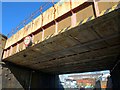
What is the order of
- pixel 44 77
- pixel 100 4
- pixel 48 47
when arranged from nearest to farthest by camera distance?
pixel 100 4, pixel 48 47, pixel 44 77

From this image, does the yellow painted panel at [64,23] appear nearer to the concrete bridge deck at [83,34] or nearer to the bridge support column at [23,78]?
the concrete bridge deck at [83,34]

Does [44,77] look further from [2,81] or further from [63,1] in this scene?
[63,1]

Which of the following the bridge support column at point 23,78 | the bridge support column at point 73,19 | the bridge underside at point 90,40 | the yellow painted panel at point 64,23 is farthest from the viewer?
the bridge support column at point 23,78

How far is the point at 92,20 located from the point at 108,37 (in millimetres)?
3145

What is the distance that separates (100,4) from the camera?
8.17 m

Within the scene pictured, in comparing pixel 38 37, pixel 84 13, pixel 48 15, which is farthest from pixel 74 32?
pixel 38 37

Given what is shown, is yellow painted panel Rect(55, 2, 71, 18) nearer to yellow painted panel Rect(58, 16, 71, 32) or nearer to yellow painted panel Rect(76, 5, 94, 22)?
yellow painted panel Rect(58, 16, 71, 32)

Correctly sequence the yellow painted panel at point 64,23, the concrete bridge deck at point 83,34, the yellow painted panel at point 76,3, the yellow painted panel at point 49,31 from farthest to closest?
1. the yellow painted panel at point 49,31
2. the yellow painted panel at point 64,23
3. the yellow painted panel at point 76,3
4. the concrete bridge deck at point 83,34

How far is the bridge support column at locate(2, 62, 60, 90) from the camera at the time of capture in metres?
18.7

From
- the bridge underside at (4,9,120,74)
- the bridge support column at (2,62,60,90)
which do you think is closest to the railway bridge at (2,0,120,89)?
the bridge underside at (4,9,120,74)

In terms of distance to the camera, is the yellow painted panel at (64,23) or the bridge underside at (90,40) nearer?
the bridge underside at (90,40)

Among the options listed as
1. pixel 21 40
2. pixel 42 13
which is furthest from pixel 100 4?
pixel 21 40

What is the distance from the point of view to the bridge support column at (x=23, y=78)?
61.3 ft

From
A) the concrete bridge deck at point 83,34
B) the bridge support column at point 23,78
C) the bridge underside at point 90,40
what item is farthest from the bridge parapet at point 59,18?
the bridge support column at point 23,78
